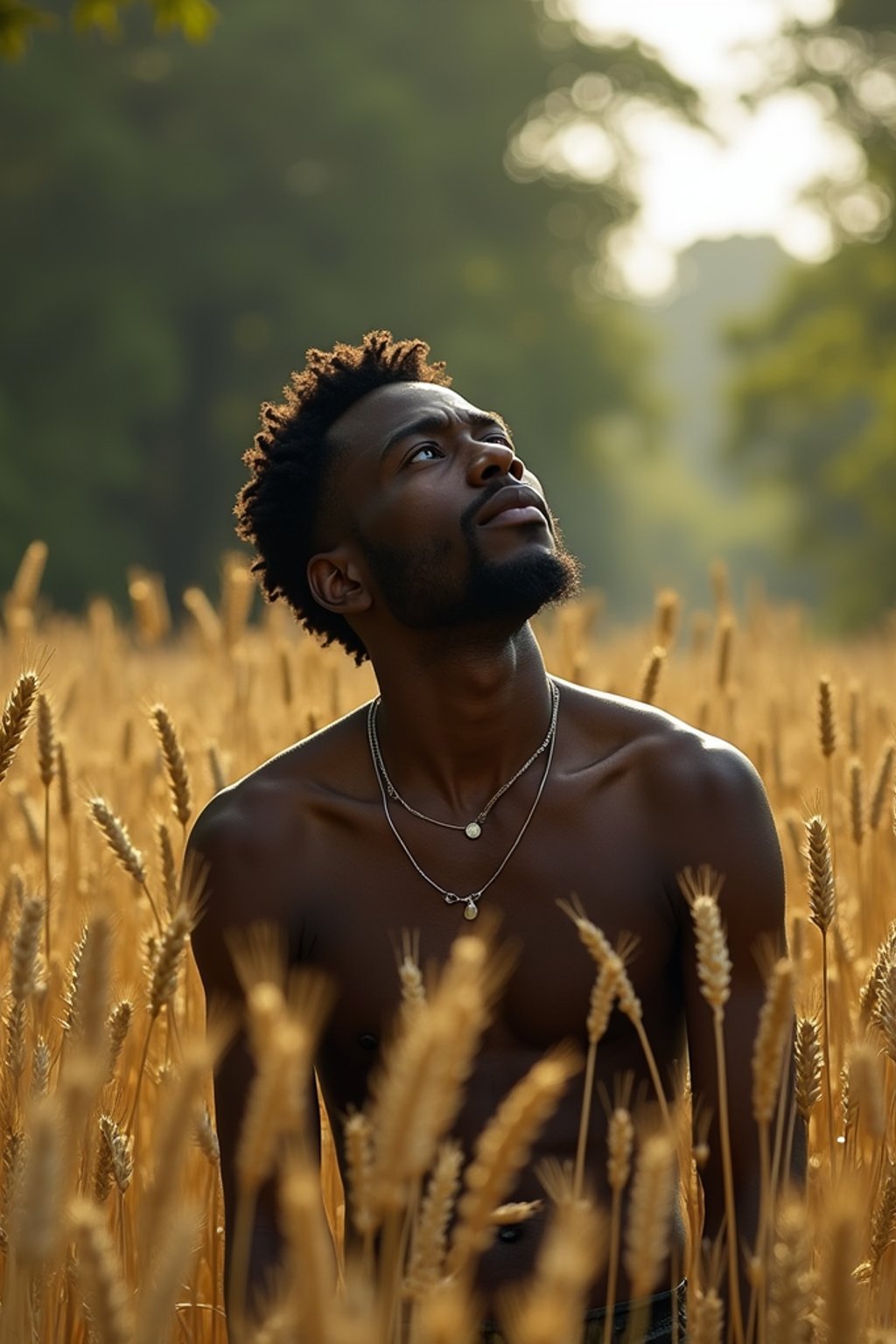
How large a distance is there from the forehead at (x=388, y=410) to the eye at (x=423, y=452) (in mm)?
48

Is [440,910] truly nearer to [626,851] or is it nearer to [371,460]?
[626,851]

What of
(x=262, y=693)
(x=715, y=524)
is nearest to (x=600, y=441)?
A: (x=262, y=693)

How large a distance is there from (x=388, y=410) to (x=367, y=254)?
65.3 ft

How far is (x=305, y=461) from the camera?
8.27 ft

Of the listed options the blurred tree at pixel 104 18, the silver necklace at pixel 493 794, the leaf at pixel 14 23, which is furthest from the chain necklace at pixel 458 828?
the blurred tree at pixel 104 18

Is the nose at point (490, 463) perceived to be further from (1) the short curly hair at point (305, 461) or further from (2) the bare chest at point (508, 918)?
(2) the bare chest at point (508, 918)

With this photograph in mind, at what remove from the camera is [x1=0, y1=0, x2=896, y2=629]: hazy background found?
19406mm

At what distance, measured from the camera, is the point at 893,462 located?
19.0 metres

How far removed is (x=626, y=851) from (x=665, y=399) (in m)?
23.7

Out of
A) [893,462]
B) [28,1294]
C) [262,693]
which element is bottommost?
[28,1294]

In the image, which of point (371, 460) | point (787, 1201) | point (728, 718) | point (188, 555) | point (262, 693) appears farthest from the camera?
point (188, 555)

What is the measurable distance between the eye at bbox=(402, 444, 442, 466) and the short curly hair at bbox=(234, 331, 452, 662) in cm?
17

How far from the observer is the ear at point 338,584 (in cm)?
238

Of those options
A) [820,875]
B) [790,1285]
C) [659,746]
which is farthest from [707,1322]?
[659,746]
